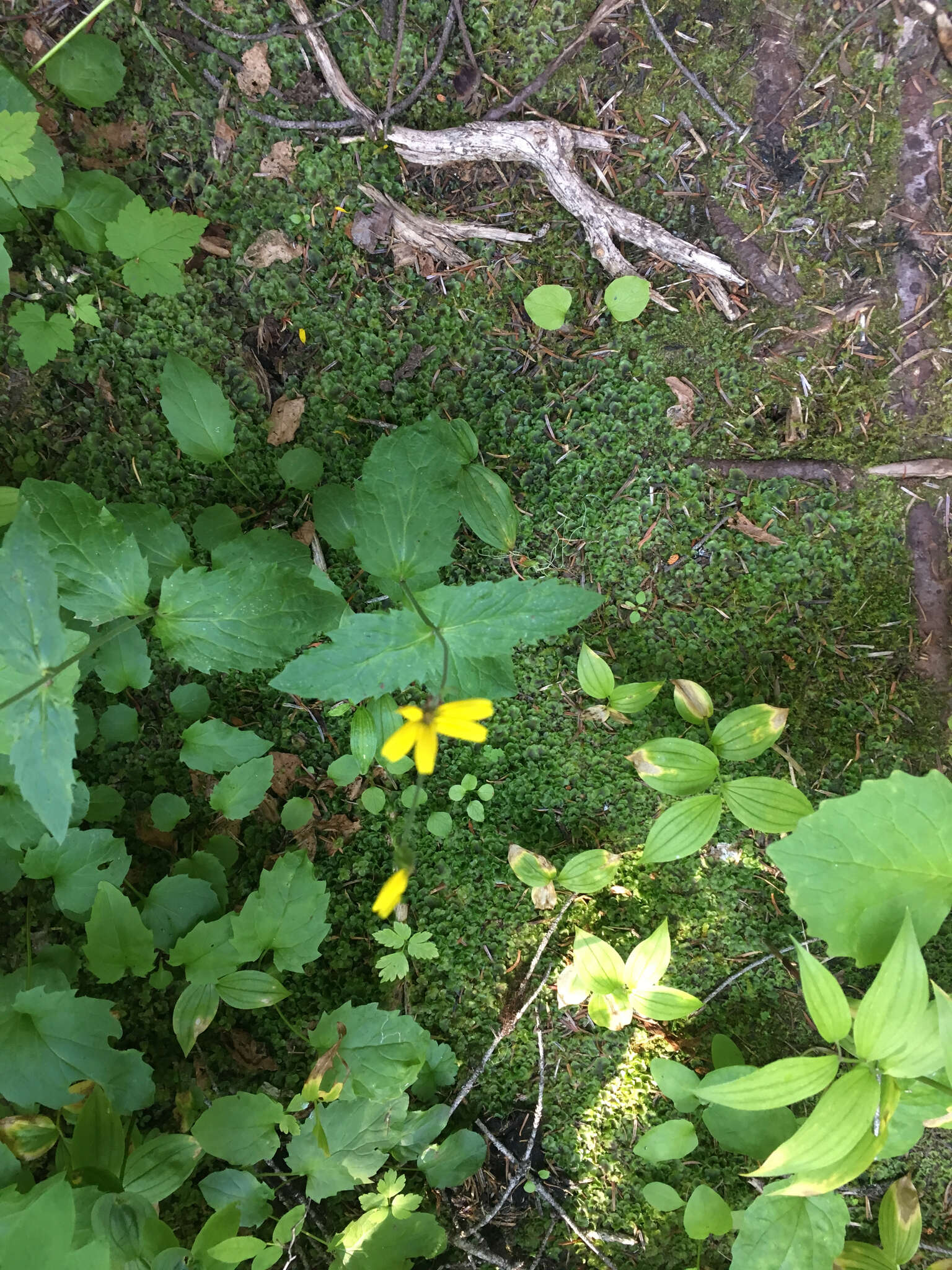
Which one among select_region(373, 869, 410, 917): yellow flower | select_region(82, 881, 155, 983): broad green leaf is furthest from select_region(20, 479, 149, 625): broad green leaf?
select_region(373, 869, 410, 917): yellow flower

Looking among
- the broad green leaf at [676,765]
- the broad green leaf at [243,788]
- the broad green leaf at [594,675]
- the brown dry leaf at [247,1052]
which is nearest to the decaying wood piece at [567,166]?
the broad green leaf at [594,675]

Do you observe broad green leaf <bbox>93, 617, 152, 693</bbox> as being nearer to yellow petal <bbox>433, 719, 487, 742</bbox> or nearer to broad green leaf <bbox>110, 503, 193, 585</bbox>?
broad green leaf <bbox>110, 503, 193, 585</bbox>

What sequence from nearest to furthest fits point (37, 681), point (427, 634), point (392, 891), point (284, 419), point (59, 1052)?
point (392, 891)
point (37, 681)
point (427, 634)
point (59, 1052)
point (284, 419)

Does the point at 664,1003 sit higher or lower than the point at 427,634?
lower

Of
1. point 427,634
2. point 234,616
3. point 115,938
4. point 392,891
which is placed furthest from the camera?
point 115,938

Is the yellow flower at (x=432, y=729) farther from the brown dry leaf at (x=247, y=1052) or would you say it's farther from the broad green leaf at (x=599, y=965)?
the brown dry leaf at (x=247, y=1052)

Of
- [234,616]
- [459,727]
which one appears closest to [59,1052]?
[234,616]

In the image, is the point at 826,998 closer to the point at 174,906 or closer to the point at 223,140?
the point at 174,906
